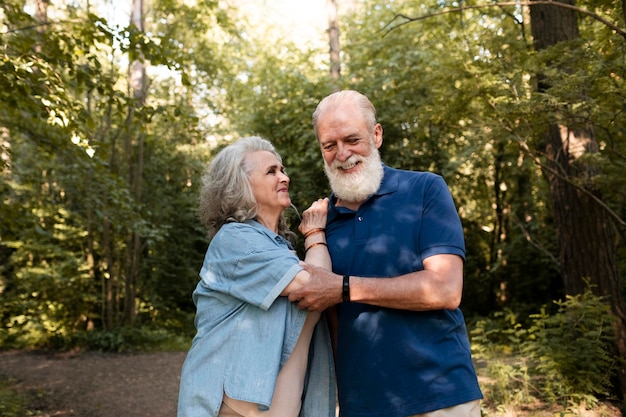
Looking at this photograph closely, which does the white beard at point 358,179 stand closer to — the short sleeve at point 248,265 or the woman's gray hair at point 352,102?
the woman's gray hair at point 352,102

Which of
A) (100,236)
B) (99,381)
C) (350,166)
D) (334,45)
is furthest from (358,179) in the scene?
(334,45)

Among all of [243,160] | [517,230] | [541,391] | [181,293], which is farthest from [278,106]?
[243,160]

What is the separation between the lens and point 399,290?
204 cm

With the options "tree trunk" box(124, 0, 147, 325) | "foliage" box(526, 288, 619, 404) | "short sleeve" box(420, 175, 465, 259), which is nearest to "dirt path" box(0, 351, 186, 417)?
"tree trunk" box(124, 0, 147, 325)

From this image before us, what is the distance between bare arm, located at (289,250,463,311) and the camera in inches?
80.2

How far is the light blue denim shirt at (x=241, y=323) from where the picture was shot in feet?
6.61

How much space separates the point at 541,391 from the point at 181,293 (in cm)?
901

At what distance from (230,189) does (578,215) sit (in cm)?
451

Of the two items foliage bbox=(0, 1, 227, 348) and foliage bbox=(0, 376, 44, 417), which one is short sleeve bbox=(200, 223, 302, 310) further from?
foliage bbox=(0, 376, 44, 417)

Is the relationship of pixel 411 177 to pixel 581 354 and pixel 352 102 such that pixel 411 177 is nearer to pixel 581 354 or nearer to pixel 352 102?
pixel 352 102

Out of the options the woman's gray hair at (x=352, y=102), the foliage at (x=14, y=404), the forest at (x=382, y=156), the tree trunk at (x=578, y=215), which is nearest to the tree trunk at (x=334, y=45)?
the forest at (x=382, y=156)

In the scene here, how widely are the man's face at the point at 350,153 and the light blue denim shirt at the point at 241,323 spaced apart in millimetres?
417

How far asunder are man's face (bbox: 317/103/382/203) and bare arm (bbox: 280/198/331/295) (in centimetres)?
12

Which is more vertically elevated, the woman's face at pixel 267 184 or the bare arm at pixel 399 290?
the woman's face at pixel 267 184
